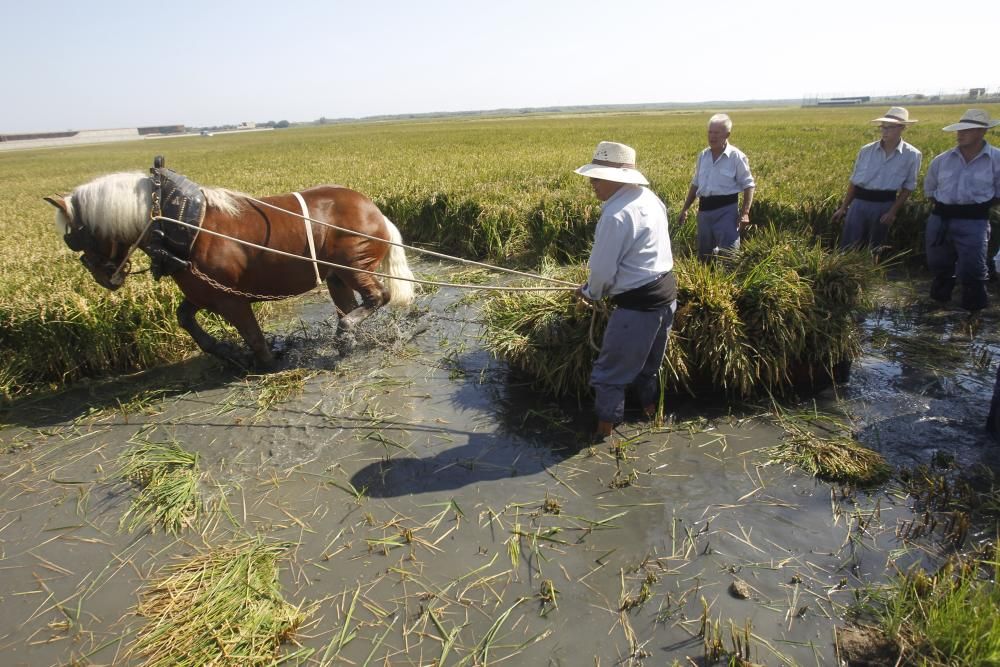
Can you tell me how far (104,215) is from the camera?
412 cm

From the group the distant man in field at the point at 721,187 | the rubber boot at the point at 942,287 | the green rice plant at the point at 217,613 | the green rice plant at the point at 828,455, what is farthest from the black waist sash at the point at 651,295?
the rubber boot at the point at 942,287

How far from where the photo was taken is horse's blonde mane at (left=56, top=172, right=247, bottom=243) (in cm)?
412

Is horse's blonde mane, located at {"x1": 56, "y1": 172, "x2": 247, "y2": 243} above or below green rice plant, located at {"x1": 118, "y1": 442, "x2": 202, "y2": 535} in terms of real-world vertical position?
above

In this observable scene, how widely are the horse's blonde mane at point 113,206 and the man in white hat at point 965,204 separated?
22.5 ft

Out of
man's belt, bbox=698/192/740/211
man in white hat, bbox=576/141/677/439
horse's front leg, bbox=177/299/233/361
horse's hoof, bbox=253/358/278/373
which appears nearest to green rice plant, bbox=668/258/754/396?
man in white hat, bbox=576/141/677/439

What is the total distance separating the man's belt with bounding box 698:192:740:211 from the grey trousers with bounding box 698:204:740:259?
0.03m

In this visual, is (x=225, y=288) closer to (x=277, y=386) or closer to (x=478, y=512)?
(x=277, y=386)

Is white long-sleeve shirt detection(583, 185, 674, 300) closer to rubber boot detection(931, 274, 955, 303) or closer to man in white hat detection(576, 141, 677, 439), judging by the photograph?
man in white hat detection(576, 141, 677, 439)

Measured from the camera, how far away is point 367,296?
5.29 meters

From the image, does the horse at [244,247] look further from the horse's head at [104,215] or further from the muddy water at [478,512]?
the muddy water at [478,512]

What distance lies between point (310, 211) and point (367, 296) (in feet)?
3.06

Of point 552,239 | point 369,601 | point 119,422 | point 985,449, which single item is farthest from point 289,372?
point 985,449

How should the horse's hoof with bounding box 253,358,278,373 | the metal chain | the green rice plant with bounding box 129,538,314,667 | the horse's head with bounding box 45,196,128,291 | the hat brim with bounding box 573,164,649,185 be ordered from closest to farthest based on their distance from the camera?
the green rice plant with bounding box 129,538,314,667
the hat brim with bounding box 573,164,649,185
the horse's head with bounding box 45,196,128,291
the metal chain
the horse's hoof with bounding box 253,358,278,373

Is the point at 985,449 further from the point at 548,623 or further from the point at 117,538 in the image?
the point at 117,538
